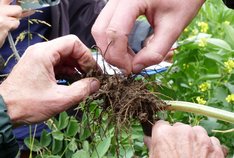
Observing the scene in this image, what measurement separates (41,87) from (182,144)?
394mm

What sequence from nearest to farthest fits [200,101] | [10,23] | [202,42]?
[200,101]
[202,42]
[10,23]

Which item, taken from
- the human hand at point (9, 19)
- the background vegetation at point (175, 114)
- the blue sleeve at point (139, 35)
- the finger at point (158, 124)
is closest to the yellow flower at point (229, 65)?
the background vegetation at point (175, 114)

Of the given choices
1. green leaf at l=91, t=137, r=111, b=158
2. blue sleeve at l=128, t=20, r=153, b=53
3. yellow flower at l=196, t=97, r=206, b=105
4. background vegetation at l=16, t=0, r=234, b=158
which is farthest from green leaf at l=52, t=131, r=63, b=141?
blue sleeve at l=128, t=20, r=153, b=53

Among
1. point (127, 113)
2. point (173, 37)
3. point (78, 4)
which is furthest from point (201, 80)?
point (78, 4)

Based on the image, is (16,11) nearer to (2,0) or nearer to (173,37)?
(2,0)

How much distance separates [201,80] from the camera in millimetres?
1725

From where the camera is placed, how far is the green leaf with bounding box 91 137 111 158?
153 cm

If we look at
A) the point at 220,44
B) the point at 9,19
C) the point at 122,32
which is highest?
the point at 122,32

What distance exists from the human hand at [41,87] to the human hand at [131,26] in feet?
0.27

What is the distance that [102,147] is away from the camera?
154cm

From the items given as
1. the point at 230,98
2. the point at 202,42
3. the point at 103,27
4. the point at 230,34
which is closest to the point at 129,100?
the point at 103,27

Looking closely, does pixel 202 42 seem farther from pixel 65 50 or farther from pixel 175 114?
pixel 65 50

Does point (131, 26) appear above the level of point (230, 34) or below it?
above

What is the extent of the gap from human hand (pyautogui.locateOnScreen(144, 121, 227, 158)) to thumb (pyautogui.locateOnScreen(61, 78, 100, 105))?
0.23 metres
